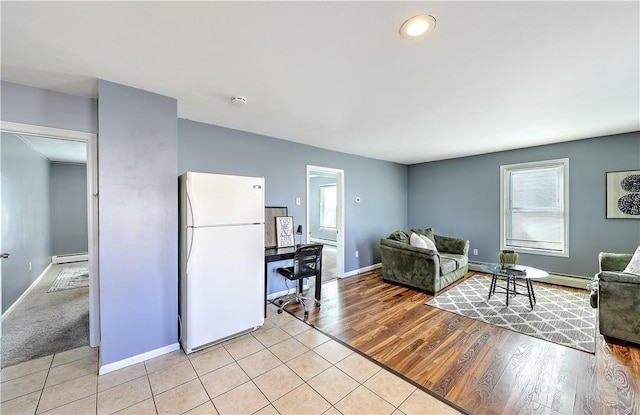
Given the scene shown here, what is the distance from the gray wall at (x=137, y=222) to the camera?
7.19 ft

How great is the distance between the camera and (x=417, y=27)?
1538 millimetres

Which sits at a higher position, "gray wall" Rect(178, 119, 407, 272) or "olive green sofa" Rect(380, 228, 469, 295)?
"gray wall" Rect(178, 119, 407, 272)

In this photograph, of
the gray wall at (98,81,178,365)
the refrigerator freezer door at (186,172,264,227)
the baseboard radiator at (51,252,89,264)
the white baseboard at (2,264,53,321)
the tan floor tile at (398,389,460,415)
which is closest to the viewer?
the tan floor tile at (398,389,460,415)

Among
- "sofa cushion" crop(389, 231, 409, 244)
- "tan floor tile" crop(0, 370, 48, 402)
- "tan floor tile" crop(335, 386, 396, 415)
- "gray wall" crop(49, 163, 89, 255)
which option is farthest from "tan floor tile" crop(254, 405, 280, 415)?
"gray wall" crop(49, 163, 89, 255)

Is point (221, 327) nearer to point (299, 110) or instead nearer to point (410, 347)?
point (410, 347)

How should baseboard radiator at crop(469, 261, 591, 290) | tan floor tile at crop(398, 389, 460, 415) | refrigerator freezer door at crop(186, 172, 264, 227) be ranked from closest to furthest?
tan floor tile at crop(398, 389, 460, 415), refrigerator freezer door at crop(186, 172, 264, 227), baseboard radiator at crop(469, 261, 591, 290)

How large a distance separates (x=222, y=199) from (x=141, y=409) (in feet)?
5.72

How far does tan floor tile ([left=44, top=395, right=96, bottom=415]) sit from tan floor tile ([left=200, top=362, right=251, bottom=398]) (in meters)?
0.72

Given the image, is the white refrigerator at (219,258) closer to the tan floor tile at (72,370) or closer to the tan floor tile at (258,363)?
the tan floor tile at (258,363)

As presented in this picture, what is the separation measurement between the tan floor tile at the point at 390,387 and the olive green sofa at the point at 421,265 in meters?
2.21

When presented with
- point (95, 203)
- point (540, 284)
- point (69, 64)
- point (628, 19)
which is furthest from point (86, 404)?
point (540, 284)

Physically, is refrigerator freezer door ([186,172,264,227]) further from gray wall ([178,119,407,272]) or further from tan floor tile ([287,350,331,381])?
tan floor tile ([287,350,331,381])

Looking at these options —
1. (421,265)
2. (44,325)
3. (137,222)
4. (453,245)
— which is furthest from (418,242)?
(44,325)

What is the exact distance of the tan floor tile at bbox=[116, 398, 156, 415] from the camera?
1.76 metres
